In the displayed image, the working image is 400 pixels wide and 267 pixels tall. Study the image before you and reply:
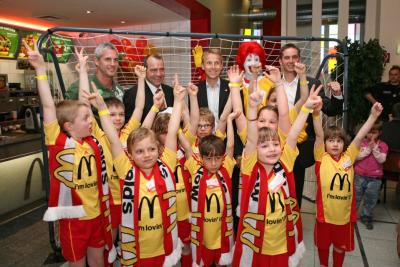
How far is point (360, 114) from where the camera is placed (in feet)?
19.2

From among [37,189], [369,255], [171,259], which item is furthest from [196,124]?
[37,189]

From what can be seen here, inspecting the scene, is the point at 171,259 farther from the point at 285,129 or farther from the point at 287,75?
the point at 287,75

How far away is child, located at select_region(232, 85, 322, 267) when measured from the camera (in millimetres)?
1768

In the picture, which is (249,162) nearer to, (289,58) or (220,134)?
(220,134)

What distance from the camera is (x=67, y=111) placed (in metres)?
1.89

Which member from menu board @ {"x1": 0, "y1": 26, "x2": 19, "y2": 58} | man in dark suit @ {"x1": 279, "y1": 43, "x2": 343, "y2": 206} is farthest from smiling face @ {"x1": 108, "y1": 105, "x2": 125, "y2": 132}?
menu board @ {"x1": 0, "y1": 26, "x2": 19, "y2": 58}

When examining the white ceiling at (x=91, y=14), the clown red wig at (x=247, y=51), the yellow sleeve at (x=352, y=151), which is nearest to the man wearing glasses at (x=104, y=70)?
the clown red wig at (x=247, y=51)

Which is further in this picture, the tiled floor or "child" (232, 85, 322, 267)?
the tiled floor

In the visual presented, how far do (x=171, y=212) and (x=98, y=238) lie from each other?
1.60ft

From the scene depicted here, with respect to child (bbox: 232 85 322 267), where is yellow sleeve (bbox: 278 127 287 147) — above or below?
above

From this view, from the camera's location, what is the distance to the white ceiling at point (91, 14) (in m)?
4.96

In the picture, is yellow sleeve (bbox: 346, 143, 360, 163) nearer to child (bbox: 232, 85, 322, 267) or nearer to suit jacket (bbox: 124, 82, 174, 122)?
child (bbox: 232, 85, 322, 267)

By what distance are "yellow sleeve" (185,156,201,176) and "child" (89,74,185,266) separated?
315 millimetres

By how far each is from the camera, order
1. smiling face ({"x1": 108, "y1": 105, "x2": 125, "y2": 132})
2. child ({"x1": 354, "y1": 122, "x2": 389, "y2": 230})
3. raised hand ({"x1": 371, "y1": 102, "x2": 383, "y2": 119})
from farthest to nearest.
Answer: child ({"x1": 354, "y1": 122, "x2": 389, "y2": 230})
smiling face ({"x1": 108, "y1": 105, "x2": 125, "y2": 132})
raised hand ({"x1": 371, "y1": 102, "x2": 383, "y2": 119})
